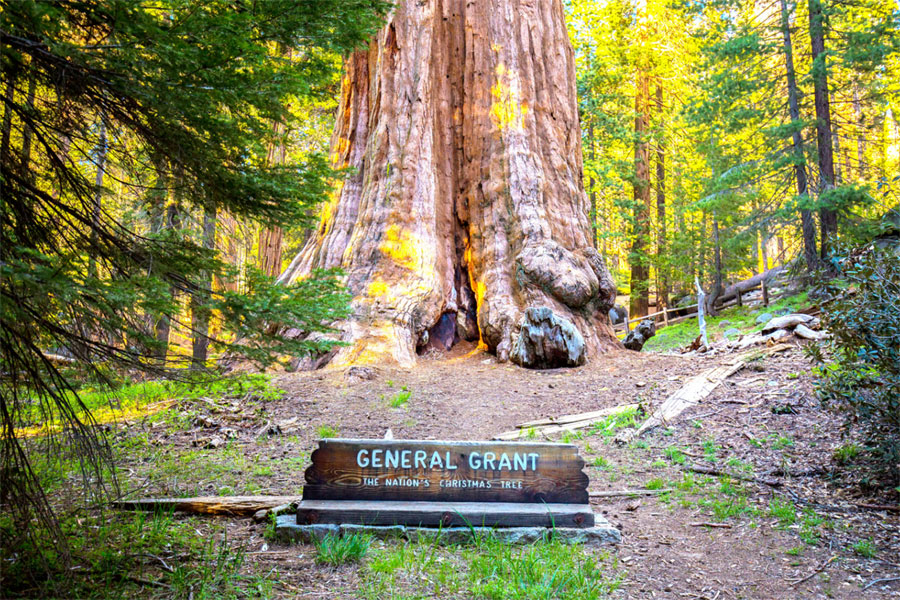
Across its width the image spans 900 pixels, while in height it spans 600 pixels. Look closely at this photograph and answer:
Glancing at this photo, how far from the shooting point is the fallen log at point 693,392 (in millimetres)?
6234

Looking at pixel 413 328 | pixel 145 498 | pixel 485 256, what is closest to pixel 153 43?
pixel 145 498

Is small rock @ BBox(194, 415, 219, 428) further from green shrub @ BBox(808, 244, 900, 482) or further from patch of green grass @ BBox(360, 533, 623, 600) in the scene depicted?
green shrub @ BBox(808, 244, 900, 482)

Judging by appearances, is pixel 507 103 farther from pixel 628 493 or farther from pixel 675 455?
pixel 628 493

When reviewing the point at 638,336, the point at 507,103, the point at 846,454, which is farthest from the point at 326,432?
the point at 507,103

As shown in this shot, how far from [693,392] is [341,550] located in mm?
5304

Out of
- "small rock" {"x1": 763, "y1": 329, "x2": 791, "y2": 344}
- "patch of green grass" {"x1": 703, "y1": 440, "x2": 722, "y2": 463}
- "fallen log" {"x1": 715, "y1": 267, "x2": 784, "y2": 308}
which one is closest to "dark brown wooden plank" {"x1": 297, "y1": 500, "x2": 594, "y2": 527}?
"patch of green grass" {"x1": 703, "y1": 440, "x2": 722, "y2": 463}

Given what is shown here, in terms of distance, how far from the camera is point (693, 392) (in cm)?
704

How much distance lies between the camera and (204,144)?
3.24 meters

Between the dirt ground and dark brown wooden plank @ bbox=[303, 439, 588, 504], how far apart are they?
472 millimetres

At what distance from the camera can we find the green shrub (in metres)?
3.95

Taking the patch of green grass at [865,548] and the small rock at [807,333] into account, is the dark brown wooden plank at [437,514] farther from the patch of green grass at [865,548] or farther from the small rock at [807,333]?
the small rock at [807,333]

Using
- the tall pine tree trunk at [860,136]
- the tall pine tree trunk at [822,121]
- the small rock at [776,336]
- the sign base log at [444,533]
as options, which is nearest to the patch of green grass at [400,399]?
the sign base log at [444,533]

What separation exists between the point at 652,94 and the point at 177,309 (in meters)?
24.5

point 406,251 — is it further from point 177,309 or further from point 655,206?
point 655,206
